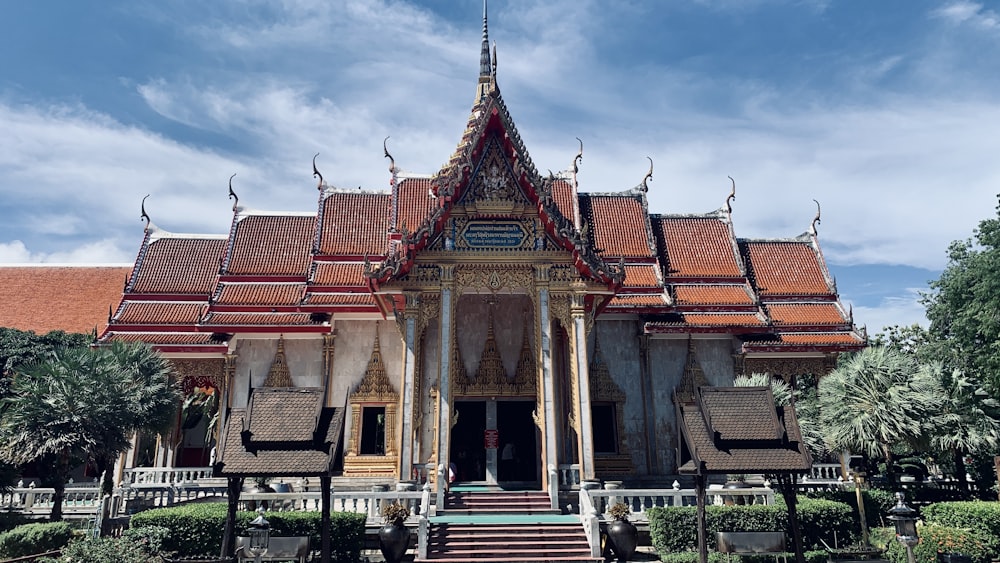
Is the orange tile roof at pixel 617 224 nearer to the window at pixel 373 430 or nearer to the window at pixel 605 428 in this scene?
the window at pixel 605 428

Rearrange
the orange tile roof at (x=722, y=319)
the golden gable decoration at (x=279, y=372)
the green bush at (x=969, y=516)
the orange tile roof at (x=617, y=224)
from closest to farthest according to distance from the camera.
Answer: the green bush at (x=969, y=516) → the golden gable decoration at (x=279, y=372) → the orange tile roof at (x=722, y=319) → the orange tile roof at (x=617, y=224)

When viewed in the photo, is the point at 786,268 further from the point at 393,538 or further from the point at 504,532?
the point at 393,538

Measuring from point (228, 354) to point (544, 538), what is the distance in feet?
34.9

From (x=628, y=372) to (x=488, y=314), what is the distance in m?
4.39

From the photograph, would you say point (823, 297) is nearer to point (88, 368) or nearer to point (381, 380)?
point (381, 380)

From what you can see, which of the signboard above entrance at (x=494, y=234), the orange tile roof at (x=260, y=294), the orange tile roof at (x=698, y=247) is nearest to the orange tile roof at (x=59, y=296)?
the orange tile roof at (x=260, y=294)

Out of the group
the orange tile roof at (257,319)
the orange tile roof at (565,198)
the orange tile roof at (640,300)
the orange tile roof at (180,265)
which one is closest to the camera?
the orange tile roof at (257,319)

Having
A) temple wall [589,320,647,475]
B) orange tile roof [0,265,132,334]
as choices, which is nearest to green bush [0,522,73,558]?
temple wall [589,320,647,475]

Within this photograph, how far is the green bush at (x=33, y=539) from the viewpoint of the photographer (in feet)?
37.0

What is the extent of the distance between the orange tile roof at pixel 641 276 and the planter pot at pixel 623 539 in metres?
8.77

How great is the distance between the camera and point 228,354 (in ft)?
59.0

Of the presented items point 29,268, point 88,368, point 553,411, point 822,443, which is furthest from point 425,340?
point 29,268

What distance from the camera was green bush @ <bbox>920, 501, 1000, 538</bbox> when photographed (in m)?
12.0

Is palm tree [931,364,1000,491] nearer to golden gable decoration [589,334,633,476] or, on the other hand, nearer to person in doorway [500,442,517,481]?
golden gable decoration [589,334,633,476]
